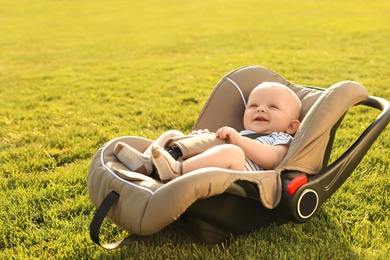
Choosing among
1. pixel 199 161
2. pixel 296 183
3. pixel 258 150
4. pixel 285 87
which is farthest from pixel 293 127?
pixel 199 161

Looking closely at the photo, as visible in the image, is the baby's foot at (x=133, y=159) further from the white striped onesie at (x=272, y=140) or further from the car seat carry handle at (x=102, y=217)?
the white striped onesie at (x=272, y=140)

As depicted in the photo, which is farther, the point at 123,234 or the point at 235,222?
the point at 123,234

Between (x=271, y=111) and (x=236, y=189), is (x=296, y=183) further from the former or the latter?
(x=271, y=111)

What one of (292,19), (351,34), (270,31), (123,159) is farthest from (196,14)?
(123,159)

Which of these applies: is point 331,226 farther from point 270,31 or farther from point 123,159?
point 270,31

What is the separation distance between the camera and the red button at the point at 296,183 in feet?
8.46

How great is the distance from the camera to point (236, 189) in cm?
244

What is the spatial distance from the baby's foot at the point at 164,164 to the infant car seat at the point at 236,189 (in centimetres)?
6

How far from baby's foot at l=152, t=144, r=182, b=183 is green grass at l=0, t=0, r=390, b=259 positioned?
373mm

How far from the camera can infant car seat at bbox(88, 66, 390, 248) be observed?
7.63 feet

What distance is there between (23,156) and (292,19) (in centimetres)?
1240

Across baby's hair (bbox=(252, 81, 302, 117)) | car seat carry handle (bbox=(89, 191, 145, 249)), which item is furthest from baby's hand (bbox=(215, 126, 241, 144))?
car seat carry handle (bbox=(89, 191, 145, 249))

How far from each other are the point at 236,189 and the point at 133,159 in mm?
729

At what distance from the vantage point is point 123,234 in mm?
2951
